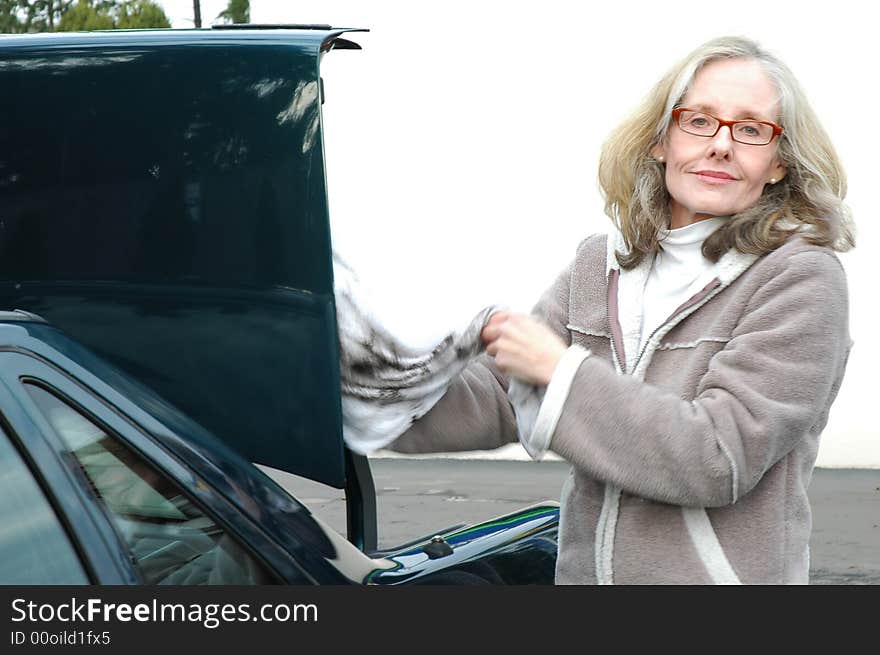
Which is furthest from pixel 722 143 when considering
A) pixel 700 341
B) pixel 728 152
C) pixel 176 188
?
pixel 176 188

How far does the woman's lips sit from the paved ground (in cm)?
397

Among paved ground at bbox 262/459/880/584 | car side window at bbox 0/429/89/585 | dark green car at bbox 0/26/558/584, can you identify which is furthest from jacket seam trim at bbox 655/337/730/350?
paved ground at bbox 262/459/880/584

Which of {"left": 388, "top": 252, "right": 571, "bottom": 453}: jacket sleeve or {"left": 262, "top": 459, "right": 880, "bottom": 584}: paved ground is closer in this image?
{"left": 388, "top": 252, "right": 571, "bottom": 453}: jacket sleeve

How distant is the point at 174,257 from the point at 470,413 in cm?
65

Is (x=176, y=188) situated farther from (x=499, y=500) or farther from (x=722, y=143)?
(x=499, y=500)

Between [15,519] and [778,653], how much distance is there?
3.25 ft

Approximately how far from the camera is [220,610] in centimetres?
154

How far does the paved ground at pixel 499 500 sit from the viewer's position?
607cm

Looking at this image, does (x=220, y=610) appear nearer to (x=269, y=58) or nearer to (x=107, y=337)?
(x=107, y=337)

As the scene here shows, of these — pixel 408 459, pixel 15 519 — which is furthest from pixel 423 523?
pixel 15 519

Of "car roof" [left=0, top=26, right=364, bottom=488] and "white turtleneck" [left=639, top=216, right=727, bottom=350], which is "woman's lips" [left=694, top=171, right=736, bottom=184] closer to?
"white turtleneck" [left=639, top=216, right=727, bottom=350]

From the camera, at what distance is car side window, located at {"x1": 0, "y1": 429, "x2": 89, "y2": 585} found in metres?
1.49

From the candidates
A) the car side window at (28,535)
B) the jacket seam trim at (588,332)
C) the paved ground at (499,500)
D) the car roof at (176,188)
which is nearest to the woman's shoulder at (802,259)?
the jacket seam trim at (588,332)

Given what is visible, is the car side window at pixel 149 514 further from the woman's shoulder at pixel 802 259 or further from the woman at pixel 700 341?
the woman's shoulder at pixel 802 259
